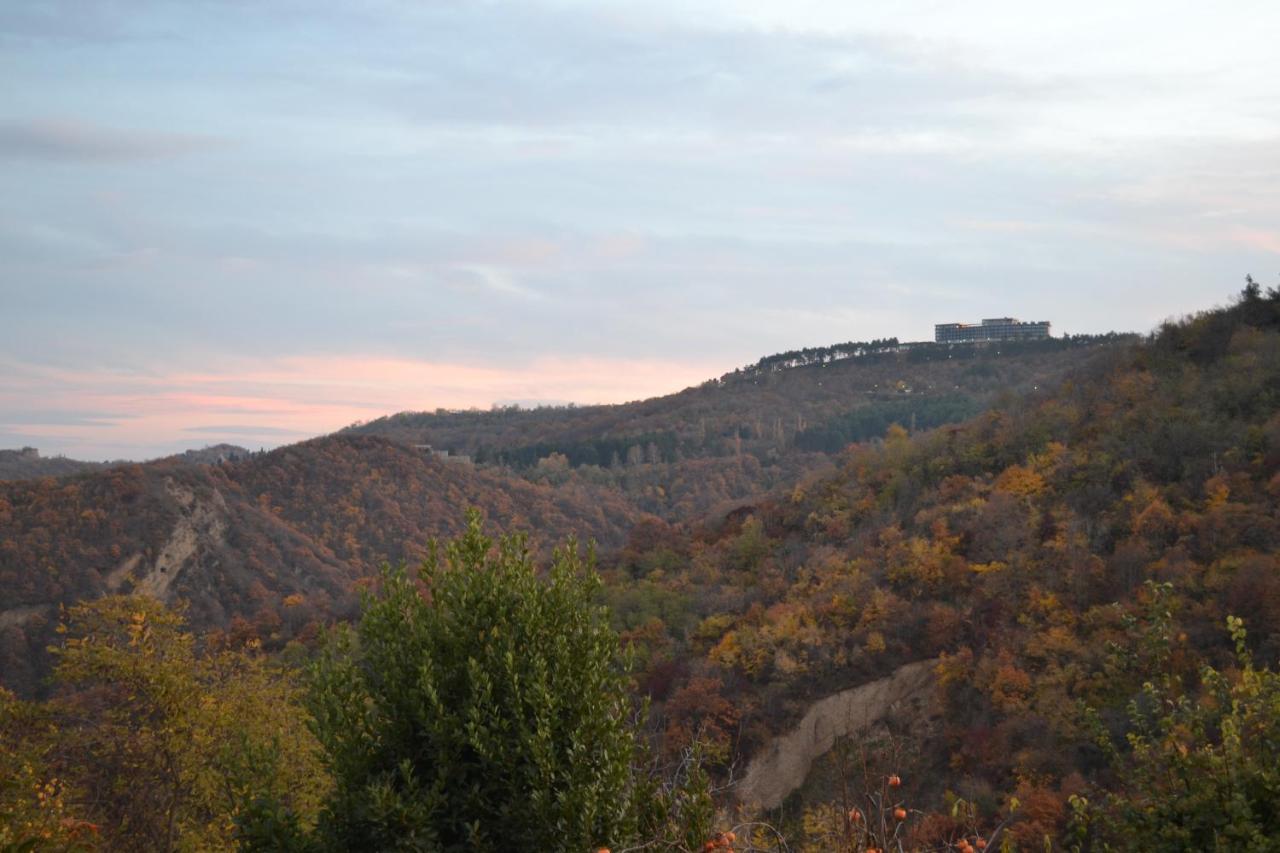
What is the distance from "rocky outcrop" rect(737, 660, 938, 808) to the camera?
27172 mm

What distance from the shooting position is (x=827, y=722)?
91.5 ft

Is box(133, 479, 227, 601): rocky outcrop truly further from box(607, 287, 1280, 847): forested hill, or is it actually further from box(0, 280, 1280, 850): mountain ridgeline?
box(607, 287, 1280, 847): forested hill

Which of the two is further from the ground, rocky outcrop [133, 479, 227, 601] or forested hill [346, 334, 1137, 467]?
forested hill [346, 334, 1137, 467]

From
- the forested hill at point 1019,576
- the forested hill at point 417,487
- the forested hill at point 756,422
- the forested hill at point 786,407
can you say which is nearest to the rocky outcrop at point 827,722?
the forested hill at point 1019,576

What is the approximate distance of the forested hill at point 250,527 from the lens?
4697 cm

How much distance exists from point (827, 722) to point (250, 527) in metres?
44.1

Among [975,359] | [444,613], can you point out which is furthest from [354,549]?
[975,359]

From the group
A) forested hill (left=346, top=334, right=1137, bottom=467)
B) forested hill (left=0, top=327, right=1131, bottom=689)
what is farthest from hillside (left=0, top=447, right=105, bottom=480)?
forested hill (left=346, top=334, right=1137, bottom=467)

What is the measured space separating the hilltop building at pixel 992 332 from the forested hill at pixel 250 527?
51.3 meters

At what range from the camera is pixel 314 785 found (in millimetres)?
15984

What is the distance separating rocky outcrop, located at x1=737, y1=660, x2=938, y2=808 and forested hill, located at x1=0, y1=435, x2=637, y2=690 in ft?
79.5

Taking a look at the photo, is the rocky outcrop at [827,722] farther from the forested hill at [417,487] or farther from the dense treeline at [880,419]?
the dense treeline at [880,419]

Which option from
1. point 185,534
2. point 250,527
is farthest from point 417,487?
point 185,534

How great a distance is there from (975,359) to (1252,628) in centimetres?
8457
